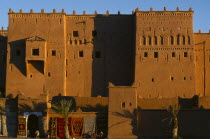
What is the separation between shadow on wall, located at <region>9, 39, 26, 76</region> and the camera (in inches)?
1679

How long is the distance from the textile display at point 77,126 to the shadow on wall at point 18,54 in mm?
10079

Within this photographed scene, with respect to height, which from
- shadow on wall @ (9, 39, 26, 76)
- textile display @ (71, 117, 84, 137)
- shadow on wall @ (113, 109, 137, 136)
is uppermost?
shadow on wall @ (9, 39, 26, 76)

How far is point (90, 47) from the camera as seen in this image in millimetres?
43812

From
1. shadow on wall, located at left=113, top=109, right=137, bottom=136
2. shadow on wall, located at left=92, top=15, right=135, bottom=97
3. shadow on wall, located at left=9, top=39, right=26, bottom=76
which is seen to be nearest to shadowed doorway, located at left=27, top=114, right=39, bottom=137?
shadow on wall, located at left=113, top=109, right=137, bottom=136

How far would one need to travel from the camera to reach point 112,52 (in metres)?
43.6

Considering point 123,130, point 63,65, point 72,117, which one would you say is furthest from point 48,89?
point 123,130

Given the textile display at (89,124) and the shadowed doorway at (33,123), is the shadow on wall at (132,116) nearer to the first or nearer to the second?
the textile display at (89,124)

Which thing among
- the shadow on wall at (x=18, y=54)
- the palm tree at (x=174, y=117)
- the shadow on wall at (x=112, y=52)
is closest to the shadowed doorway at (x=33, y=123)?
the shadow on wall at (x=18, y=54)

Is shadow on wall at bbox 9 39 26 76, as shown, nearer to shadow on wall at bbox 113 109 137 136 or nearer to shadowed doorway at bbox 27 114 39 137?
shadowed doorway at bbox 27 114 39 137

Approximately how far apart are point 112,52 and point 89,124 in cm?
1094

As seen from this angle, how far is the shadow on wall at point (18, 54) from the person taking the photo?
42656mm

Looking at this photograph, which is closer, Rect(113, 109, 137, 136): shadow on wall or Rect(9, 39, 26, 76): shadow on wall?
Rect(113, 109, 137, 136): shadow on wall

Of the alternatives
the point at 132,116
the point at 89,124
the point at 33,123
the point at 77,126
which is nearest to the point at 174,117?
the point at 132,116

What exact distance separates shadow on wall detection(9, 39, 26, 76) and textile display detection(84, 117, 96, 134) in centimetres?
1060
